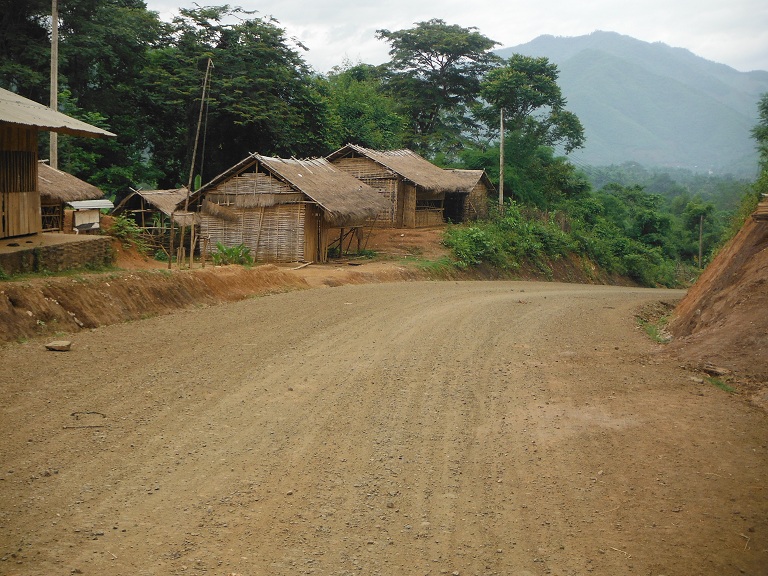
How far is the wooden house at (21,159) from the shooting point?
15.7 metres

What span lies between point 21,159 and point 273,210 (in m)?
11.7

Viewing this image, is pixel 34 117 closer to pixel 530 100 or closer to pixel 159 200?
pixel 159 200

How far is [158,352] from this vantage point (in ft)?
36.1

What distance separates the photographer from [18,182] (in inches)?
653

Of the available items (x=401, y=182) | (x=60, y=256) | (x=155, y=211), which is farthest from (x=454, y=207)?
(x=60, y=256)

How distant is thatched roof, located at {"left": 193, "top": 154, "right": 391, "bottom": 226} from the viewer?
26922 millimetres

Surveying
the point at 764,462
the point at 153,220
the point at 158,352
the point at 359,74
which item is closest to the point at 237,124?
the point at 153,220

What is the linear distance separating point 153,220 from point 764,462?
96.5 ft

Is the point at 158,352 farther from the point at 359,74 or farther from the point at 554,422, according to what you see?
the point at 359,74

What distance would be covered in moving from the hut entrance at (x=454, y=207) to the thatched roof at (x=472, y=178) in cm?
92

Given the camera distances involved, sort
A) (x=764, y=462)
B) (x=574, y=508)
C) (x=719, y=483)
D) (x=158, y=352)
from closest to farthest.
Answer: (x=574, y=508)
(x=719, y=483)
(x=764, y=462)
(x=158, y=352)

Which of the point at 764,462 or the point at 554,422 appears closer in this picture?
the point at 764,462

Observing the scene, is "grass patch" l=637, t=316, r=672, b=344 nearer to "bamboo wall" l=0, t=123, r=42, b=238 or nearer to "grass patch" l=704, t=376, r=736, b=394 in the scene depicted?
"grass patch" l=704, t=376, r=736, b=394

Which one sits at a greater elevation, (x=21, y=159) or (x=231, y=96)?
(x=231, y=96)
